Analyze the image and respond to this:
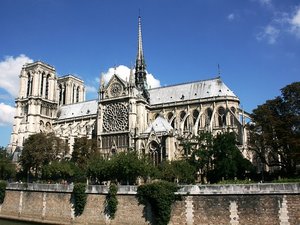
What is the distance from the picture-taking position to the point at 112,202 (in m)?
28.3

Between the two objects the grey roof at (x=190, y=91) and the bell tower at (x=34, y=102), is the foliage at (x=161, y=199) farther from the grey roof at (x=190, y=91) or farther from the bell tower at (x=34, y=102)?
the bell tower at (x=34, y=102)

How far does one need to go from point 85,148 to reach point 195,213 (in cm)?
3050

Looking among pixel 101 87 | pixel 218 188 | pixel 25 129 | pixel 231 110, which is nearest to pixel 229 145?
pixel 218 188

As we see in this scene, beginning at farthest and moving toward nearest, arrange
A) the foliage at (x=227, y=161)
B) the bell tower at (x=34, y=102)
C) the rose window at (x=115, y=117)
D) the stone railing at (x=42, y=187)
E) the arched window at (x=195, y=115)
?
the bell tower at (x=34, y=102) < the arched window at (x=195, y=115) < the rose window at (x=115, y=117) < the foliage at (x=227, y=161) < the stone railing at (x=42, y=187)

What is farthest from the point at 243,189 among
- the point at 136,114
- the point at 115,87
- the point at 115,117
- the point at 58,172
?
the point at 115,87

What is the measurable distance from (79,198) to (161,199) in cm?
892

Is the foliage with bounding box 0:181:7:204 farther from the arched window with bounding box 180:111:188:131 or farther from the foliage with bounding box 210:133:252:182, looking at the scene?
the arched window with bounding box 180:111:188:131

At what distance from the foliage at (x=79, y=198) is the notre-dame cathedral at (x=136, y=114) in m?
17.1

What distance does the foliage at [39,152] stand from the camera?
51688mm

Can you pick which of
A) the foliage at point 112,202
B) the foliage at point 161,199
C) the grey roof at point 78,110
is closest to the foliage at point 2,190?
the foliage at point 112,202

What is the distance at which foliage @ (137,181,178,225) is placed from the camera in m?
25.4

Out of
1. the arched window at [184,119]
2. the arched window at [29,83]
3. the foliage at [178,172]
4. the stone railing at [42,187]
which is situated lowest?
the stone railing at [42,187]

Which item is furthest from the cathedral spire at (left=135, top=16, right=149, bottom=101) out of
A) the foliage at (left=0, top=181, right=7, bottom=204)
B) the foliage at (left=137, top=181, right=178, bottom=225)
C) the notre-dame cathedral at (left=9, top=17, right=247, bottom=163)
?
the foliage at (left=137, top=181, right=178, bottom=225)

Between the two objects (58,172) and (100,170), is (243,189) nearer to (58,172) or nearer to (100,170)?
(100,170)
